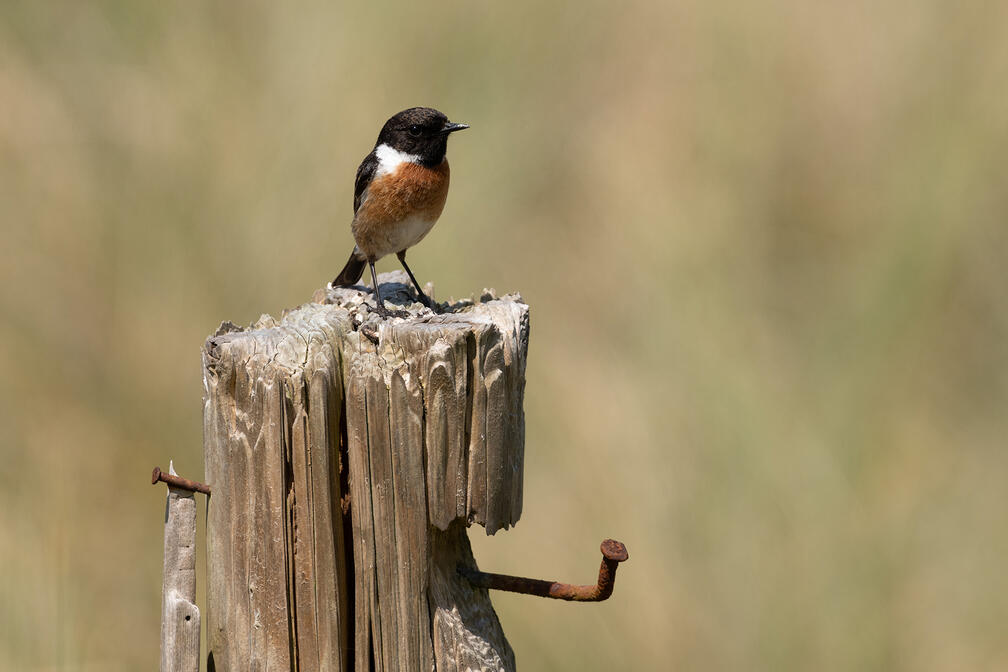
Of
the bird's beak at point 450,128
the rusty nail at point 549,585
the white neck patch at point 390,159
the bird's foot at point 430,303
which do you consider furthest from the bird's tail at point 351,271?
the rusty nail at point 549,585

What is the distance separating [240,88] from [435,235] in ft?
3.54

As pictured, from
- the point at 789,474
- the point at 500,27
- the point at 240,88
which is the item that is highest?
the point at 500,27

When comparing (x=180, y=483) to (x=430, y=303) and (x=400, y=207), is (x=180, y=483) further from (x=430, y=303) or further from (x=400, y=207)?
(x=400, y=207)

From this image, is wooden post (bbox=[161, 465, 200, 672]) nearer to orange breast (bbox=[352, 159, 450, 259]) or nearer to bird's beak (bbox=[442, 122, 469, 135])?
orange breast (bbox=[352, 159, 450, 259])

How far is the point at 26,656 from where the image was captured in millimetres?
3223

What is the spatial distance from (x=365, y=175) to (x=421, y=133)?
32cm

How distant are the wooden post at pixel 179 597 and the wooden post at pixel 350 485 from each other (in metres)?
0.04

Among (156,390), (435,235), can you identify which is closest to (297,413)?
(156,390)

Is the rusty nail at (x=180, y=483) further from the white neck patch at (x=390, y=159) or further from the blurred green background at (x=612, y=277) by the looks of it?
the white neck patch at (x=390, y=159)

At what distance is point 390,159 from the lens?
402cm

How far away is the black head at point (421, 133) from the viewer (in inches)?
154

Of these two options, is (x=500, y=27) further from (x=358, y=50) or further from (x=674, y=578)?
(x=674, y=578)

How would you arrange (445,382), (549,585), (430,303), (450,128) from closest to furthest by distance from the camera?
(445,382) → (549,585) → (430,303) → (450,128)

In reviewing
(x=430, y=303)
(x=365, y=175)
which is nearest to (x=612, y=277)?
(x=365, y=175)
